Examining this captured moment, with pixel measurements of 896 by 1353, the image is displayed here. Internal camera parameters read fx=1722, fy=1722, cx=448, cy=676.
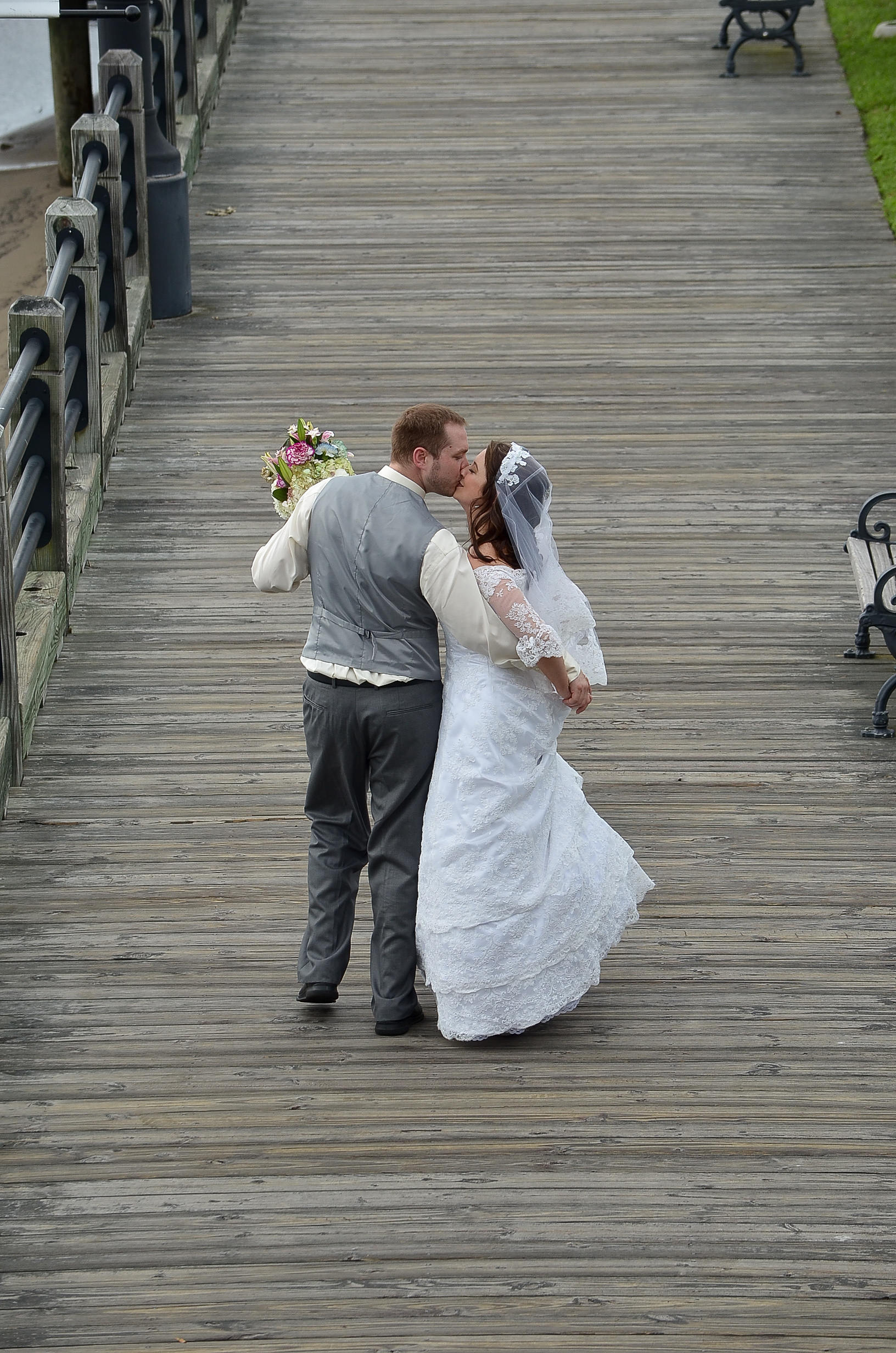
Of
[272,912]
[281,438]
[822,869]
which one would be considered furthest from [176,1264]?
[281,438]

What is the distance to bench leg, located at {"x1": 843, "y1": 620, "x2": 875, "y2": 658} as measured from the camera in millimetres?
6965

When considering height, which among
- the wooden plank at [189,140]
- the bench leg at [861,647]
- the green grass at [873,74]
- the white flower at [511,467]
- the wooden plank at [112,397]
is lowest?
the bench leg at [861,647]

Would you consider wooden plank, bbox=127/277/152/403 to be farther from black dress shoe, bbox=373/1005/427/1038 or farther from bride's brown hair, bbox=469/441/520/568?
black dress shoe, bbox=373/1005/427/1038

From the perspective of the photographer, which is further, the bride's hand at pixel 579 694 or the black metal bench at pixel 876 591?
the black metal bench at pixel 876 591

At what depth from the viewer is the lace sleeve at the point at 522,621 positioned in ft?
14.5

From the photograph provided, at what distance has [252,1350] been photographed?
3.53 meters

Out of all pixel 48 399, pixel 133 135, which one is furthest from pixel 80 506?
pixel 133 135

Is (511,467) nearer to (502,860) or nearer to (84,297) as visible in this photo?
(502,860)

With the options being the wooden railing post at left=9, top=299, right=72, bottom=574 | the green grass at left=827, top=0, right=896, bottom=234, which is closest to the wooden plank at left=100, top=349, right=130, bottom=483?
the wooden railing post at left=9, top=299, right=72, bottom=574

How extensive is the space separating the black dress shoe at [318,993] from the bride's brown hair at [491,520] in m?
1.24

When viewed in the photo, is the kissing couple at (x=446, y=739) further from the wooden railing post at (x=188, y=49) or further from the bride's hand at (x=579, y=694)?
the wooden railing post at (x=188, y=49)

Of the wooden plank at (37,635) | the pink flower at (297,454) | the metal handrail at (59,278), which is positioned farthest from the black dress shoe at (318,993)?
the metal handrail at (59,278)

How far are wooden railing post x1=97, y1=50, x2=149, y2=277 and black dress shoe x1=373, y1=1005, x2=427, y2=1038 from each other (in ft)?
19.5

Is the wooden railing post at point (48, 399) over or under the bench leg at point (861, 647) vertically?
over
